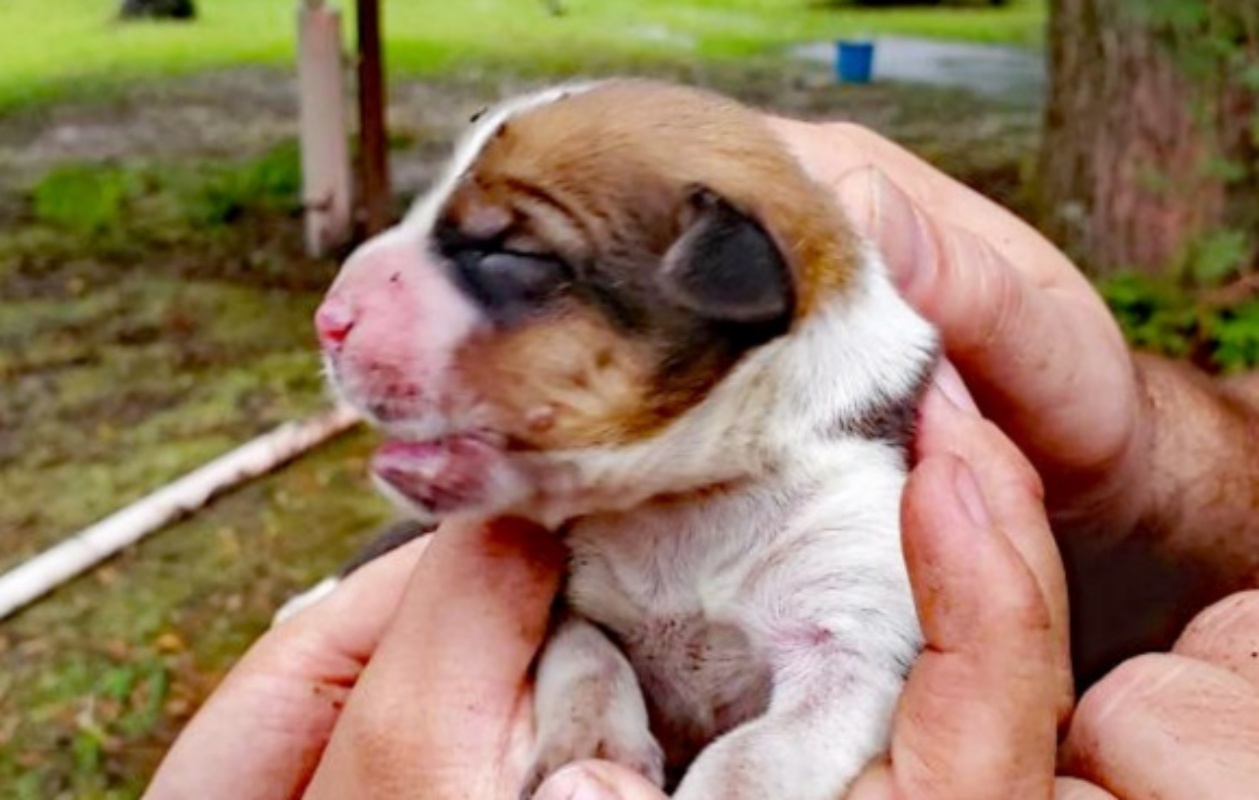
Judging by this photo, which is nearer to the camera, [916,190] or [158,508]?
[916,190]

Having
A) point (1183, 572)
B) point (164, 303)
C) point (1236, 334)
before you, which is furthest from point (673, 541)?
point (164, 303)

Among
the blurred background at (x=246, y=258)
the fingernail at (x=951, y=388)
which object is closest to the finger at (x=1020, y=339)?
the fingernail at (x=951, y=388)

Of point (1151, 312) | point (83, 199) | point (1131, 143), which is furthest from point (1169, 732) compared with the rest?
point (83, 199)

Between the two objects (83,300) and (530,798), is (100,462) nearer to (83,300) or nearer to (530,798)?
(83,300)

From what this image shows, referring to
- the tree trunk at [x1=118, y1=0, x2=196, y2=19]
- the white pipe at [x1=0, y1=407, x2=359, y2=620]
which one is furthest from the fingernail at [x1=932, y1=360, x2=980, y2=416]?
the tree trunk at [x1=118, y1=0, x2=196, y2=19]

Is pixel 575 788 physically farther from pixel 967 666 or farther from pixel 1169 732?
pixel 1169 732

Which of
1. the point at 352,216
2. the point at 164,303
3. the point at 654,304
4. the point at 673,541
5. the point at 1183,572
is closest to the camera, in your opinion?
the point at 654,304
